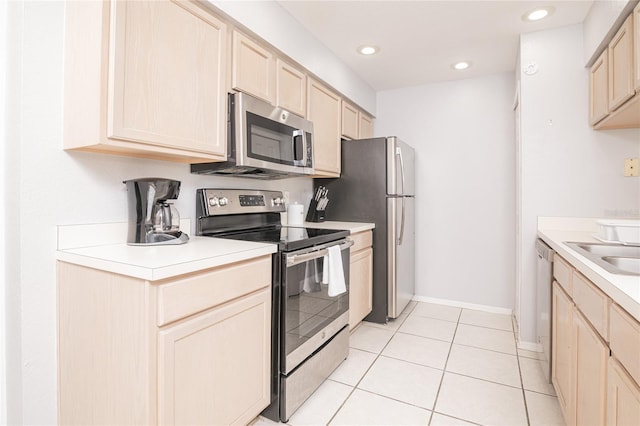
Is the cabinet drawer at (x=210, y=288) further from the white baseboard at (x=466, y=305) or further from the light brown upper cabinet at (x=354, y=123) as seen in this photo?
the white baseboard at (x=466, y=305)

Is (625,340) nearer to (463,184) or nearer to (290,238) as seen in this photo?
(290,238)

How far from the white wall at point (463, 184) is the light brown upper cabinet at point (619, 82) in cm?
99

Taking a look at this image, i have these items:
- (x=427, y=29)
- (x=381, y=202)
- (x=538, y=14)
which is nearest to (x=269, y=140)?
(x=381, y=202)

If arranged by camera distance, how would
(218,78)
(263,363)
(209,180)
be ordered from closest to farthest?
(263,363) < (218,78) < (209,180)

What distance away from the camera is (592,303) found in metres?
1.14

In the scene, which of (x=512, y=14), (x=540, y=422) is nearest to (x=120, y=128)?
(x=540, y=422)

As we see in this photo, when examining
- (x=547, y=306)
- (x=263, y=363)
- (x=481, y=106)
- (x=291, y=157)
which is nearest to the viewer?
Answer: (x=263, y=363)

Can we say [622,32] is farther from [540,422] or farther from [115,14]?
[115,14]

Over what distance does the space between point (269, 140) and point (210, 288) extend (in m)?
1.05

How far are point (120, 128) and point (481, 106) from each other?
317 cm

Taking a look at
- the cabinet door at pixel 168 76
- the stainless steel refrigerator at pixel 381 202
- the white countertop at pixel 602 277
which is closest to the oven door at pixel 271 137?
the cabinet door at pixel 168 76

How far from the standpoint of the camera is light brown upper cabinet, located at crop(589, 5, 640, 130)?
63.4 inches

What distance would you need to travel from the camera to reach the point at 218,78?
1.66 meters

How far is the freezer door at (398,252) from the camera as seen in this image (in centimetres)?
280
